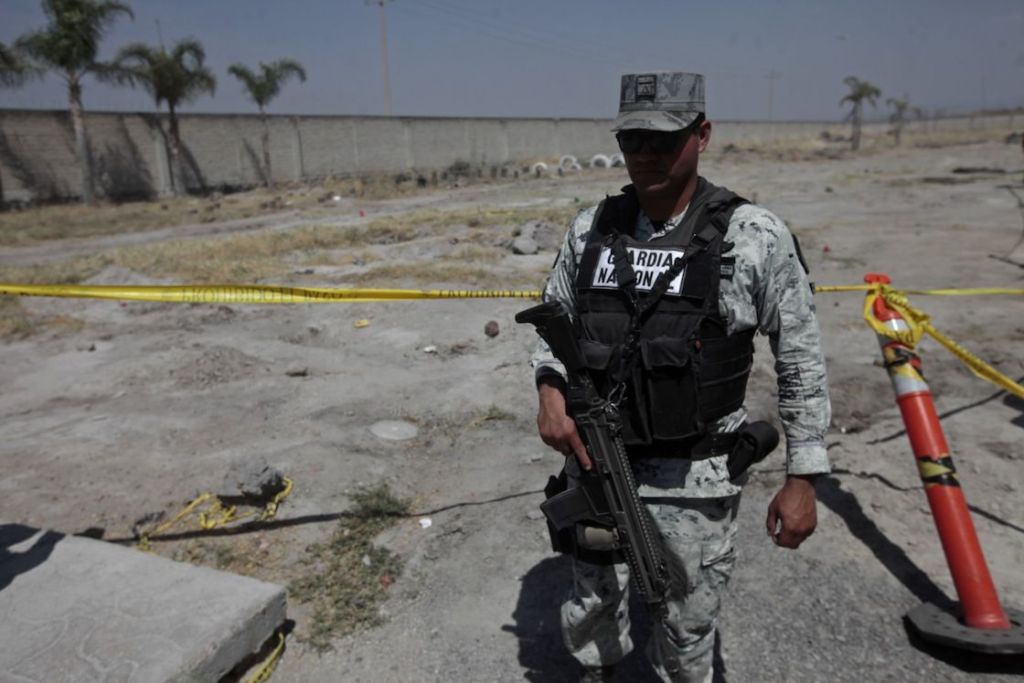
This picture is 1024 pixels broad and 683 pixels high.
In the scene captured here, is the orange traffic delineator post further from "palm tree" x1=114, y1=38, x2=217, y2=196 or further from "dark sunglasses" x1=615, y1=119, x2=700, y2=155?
"palm tree" x1=114, y1=38, x2=217, y2=196

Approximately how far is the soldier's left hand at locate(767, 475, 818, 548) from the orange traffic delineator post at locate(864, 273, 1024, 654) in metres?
1.11

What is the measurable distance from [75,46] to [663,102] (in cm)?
2609

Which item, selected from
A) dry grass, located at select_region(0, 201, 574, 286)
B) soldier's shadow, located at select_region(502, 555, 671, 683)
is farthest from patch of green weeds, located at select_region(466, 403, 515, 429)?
dry grass, located at select_region(0, 201, 574, 286)

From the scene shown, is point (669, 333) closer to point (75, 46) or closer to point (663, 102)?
point (663, 102)

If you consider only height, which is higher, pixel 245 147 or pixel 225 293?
pixel 245 147

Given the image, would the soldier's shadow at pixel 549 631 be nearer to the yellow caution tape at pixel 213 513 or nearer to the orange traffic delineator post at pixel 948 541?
the orange traffic delineator post at pixel 948 541

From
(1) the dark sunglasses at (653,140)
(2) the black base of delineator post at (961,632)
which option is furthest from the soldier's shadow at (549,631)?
(1) the dark sunglasses at (653,140)

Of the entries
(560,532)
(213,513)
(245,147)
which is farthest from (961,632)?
(245,147)

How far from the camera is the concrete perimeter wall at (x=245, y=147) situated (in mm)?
22625

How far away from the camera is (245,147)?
2892cm

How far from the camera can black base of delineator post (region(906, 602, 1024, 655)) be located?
2504mm

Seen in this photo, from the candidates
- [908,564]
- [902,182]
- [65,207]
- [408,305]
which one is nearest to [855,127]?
[902,182]

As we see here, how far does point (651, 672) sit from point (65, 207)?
25.2m

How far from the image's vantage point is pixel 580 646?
87.4 inches
